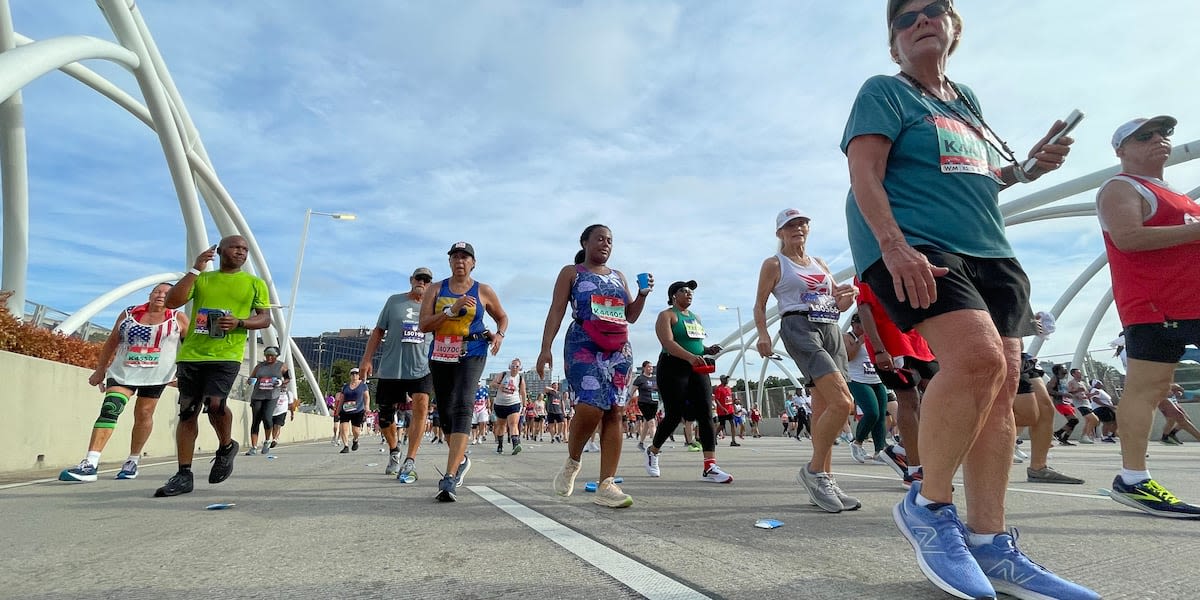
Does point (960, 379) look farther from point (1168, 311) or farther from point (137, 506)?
point (137, 506)

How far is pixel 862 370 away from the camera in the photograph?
7.01 meters

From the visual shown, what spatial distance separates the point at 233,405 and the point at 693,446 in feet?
37.3

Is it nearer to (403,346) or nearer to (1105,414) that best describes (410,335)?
(403,346)

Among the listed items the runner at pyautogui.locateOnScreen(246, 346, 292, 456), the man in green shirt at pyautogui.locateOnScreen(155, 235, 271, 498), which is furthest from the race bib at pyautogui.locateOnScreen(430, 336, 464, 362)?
the runner at pyautogui.locateOnScreen(246, 346, 292, 456)

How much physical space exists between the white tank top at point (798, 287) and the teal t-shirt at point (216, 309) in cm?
376

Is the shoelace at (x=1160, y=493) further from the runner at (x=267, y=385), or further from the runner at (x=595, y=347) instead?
the runner at (x=267, y=385)

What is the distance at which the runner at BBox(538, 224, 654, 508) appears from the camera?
430 centimetres

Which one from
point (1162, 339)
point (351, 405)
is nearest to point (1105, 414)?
point (1162, 339)

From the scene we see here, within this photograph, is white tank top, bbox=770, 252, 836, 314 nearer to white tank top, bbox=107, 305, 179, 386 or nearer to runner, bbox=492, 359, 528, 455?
white tank top, bbox=107, 305, 179, 386

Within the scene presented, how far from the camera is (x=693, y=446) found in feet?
40.8

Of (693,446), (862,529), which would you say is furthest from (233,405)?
(862,529)

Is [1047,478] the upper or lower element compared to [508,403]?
lower

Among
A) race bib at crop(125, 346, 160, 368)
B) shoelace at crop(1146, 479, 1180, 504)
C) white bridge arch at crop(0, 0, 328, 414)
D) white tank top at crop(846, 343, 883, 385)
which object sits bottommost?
shoelace at crop(1146, 479, 1180, 504)

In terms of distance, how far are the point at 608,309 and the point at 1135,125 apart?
316 centimetres
